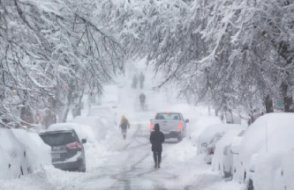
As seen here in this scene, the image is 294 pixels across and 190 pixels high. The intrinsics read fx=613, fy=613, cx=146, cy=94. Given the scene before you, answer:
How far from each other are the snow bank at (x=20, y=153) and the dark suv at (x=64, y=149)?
153 inches

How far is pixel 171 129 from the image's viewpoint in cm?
3712

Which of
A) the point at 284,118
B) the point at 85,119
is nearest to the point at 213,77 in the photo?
the point at 284,118

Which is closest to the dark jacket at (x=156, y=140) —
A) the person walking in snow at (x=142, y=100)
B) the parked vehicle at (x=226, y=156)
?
the parked vehicle at (x=226, y=156)

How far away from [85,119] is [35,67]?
30410mm

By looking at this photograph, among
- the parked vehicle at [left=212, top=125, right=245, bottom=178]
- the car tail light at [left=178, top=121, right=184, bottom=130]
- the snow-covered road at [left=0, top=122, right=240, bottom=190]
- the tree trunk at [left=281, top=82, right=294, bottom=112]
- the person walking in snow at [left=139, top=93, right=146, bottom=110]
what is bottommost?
the snow-covered road at [left=0, top=122, right=240, bottom=190]

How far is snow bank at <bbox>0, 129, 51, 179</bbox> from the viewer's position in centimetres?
1166

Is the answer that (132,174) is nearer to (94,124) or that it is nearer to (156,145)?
(156,145)

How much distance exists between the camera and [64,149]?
1953 centimetres

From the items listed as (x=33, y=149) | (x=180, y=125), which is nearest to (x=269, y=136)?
(x=33, y=149)

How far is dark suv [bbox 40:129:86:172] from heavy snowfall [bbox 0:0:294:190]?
3 cm

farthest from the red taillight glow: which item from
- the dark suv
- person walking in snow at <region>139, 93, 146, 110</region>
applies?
person walking in snow at <region>139, 93, 146, 110</region>

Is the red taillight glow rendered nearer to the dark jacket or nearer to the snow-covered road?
the snow-covered road

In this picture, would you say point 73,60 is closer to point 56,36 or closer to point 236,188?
point 56,36

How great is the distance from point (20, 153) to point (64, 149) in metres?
6.81
